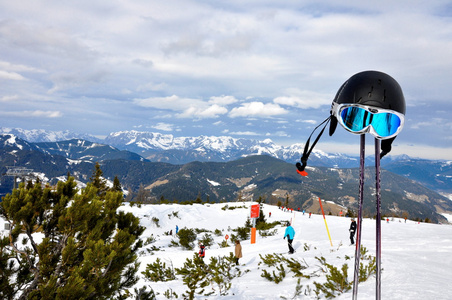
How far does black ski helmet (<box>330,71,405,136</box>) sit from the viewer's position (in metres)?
1.58

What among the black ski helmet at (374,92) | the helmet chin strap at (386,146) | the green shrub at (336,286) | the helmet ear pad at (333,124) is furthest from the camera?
the green shrub at (336,286)

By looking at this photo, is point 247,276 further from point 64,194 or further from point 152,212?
point 152,212

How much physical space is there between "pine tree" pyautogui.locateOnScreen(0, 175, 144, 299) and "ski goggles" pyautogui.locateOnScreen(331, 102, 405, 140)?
13.6 feet

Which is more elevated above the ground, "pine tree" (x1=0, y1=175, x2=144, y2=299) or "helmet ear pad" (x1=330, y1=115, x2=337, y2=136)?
"helmet ear pad" (x1=330, y1=115, x2=337, y2=136)

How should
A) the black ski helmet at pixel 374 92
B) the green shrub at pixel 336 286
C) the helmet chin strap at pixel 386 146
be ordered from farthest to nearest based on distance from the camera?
the green shrub at pixel 336 286 < the helmet chin strap at pixel 386 146 < the black ski helmet at pixel 374 92

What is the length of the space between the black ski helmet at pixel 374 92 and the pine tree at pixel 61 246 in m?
4.23

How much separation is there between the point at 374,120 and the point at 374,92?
0.18 metres

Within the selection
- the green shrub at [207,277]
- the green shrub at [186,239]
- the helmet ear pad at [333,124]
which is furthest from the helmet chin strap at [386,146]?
the green shrub at [186,239]

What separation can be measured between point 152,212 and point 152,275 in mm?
28455

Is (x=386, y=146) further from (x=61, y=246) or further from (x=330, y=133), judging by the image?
(x=61, y=246)

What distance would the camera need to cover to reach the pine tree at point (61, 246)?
4.10 metres

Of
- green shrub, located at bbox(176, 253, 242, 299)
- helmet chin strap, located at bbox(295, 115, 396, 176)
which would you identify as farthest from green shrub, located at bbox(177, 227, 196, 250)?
helmet chin strap, located at bbox(295, 115, 396, 176)

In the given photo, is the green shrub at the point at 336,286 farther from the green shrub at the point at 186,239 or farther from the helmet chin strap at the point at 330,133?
the green shrub at the point at 186,239

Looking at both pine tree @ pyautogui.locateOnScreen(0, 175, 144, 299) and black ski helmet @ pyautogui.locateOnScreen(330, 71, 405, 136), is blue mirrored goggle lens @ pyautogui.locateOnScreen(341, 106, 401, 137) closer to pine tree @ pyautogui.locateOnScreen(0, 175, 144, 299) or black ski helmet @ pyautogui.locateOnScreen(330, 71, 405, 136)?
black ski helmet @ pyautogui.locateOnScreen(330, 71, 405, 136)
